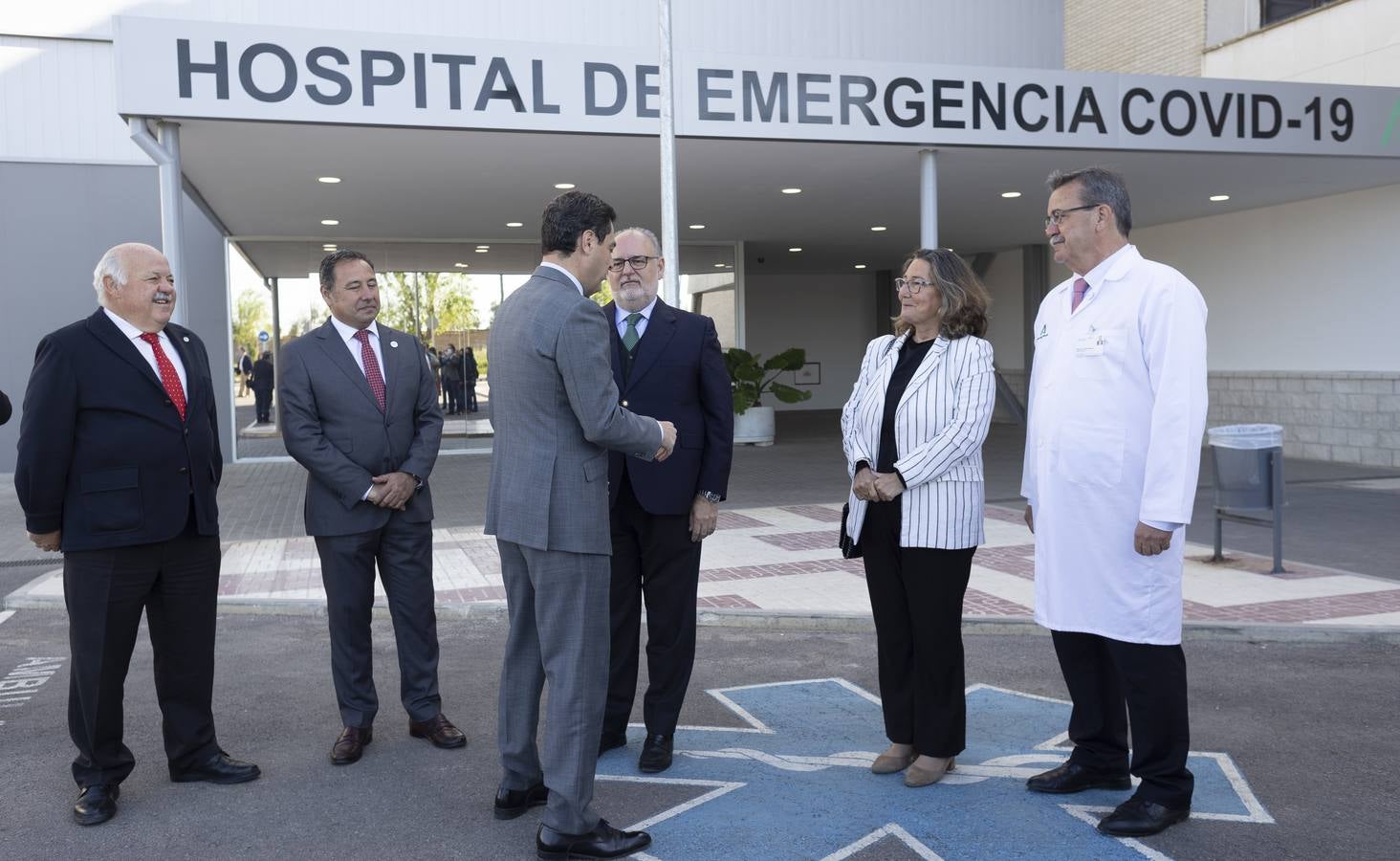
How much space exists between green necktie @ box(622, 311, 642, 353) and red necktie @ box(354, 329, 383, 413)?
1.10 meters

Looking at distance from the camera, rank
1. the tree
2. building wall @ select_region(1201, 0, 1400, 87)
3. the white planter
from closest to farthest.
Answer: building wall @ select_region(1201, 0, 1400, 87), the white planter, the tree

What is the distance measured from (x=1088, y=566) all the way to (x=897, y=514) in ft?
2.19

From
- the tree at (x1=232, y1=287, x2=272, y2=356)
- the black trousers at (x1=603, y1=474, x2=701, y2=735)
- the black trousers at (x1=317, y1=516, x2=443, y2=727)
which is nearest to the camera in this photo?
the black trousers at (x1=603, y1=474, x2=701, y2=735)

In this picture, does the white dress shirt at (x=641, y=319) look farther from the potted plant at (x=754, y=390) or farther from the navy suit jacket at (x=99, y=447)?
the potted plant at (x=754, y=390)

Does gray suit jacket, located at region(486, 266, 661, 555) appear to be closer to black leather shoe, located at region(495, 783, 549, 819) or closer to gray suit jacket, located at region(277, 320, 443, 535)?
black leather shoe, located at region(495, 783, 549, 819)

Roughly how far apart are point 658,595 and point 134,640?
191 cm

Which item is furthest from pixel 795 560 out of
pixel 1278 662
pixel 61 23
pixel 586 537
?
pixel 61 23

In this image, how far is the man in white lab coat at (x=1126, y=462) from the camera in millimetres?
3699

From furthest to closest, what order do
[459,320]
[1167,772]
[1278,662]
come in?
[459,320]
[1278,662]
[1167,772]

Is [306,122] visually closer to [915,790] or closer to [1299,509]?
Result: [915,790]

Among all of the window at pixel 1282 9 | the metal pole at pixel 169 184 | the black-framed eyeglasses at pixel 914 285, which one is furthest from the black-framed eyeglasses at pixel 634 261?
the window at pixel 1282 9

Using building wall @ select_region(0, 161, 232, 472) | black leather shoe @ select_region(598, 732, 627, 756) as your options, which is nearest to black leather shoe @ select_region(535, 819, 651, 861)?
black leather shoe @ select_region(598, 732, 627, 756)

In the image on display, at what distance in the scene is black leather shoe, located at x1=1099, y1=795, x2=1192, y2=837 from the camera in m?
3.76

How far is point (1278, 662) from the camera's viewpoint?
19.5 ft
